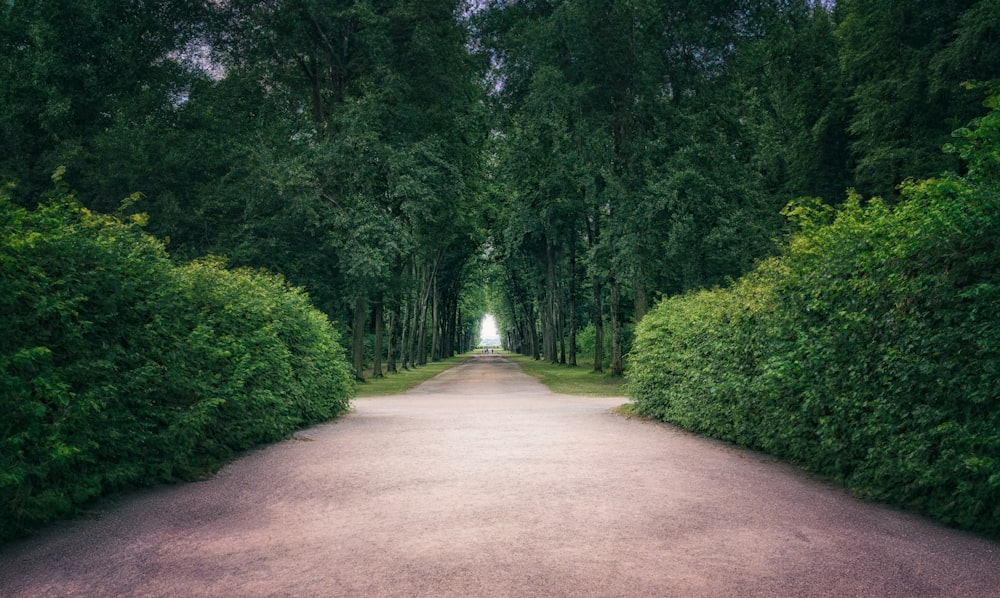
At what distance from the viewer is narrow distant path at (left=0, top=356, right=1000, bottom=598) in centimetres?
383

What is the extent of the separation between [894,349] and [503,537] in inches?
152

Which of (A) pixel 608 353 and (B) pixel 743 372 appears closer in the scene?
(B) pixel 743 372

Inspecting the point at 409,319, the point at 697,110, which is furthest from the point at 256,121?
the point at 409,319

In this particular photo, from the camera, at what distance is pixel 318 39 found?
2369 centimetres

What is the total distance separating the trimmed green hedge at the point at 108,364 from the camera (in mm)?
4742

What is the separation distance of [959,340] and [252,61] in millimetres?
24322

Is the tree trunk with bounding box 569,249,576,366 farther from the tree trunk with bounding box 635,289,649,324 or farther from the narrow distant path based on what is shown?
the narrow distant path

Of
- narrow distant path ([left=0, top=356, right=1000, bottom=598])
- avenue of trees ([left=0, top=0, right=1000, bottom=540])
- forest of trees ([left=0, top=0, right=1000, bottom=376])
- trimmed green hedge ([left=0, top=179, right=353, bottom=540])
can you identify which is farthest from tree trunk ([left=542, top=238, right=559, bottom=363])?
narrow distant path ([left=0, top=356, right=1000, bottom=598])

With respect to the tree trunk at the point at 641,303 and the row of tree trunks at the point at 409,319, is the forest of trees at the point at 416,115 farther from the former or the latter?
the row of tree trunks at the point at 409,319

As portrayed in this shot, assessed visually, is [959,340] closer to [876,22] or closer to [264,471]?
[264,471]

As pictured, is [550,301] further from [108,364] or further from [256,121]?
[108,364]

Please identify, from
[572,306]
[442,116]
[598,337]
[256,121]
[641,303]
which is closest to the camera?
[641,303]

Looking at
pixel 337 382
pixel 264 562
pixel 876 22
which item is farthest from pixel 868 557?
pixel 876 22

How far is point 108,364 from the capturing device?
18.0 feet
